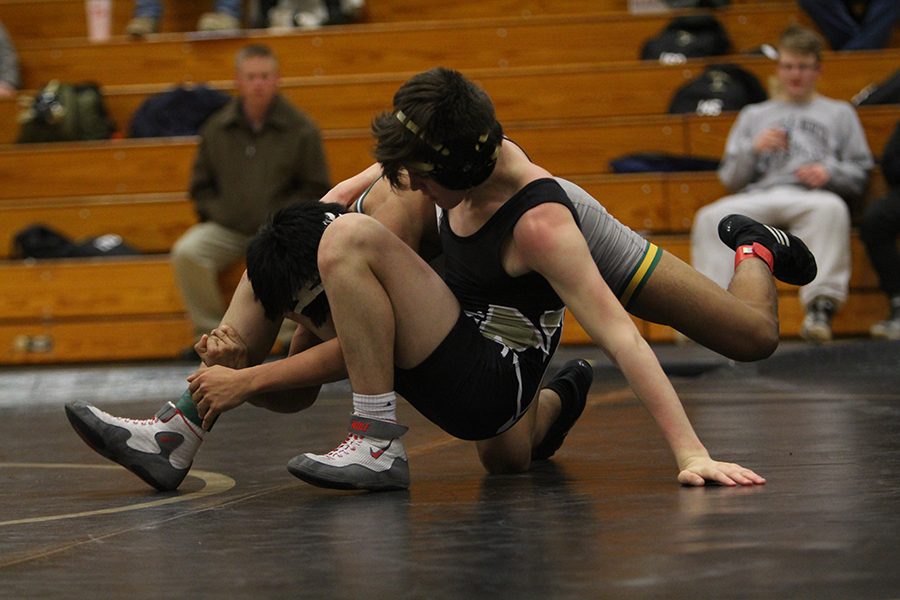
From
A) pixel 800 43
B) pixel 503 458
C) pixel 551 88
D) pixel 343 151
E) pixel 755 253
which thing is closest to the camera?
pixel 503 458

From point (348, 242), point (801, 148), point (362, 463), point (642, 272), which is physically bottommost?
point (801, 148)

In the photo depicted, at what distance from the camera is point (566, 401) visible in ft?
10.1

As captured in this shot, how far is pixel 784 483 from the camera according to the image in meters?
2.49

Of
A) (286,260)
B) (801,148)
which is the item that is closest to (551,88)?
(801,148)

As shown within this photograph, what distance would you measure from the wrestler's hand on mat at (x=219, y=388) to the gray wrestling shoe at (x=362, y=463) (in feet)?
0.54

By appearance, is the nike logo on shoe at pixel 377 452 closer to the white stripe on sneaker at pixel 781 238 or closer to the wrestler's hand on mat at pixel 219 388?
the wrestler's hand on mat at pixel 219 388

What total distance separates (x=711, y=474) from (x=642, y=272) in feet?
1.74

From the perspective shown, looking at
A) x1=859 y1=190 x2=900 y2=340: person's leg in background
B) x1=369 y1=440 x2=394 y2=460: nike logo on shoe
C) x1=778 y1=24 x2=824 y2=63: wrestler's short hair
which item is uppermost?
x1=778 y1=24 x2=824 y2=63: wrestler's short hair

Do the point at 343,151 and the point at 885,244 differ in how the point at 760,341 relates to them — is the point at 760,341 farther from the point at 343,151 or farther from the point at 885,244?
the point at 343,151

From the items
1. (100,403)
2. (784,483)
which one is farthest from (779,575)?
(100,403)

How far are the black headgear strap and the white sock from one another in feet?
1.28

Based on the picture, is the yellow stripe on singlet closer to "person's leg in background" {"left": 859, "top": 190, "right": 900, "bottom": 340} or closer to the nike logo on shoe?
the nike logo on shoe

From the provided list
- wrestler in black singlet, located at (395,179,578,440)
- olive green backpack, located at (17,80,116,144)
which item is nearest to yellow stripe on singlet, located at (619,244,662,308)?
wrestler in black singlet, located at (395,179,578,440)

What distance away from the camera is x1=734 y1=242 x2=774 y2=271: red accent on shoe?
313 cm
